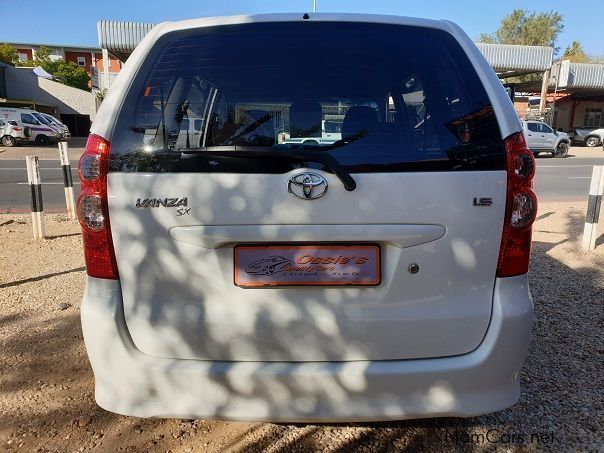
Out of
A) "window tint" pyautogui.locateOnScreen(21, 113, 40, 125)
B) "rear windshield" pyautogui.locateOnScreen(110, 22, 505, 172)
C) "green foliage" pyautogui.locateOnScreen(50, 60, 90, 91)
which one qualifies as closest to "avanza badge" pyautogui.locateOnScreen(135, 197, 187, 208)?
"rear windshield" pyautogui.locateOnScreen(110, 22, 505, 172)

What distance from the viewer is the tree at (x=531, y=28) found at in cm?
6266

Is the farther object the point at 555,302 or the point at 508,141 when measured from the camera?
the point at 555,302

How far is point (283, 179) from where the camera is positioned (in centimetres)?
184

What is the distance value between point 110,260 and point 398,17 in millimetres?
1579

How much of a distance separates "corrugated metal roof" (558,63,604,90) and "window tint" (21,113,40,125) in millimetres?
34184

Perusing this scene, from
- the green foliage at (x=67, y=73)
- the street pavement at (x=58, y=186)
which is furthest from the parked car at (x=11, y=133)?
the green foliage at (x=67, y=73)

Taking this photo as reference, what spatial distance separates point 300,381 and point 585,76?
39.8 meters

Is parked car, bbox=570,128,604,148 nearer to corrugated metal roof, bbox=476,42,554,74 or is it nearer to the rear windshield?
corrugated metal roof, bbox=476,42,554,74

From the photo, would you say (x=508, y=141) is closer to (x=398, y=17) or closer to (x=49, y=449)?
(x=398, y=17)

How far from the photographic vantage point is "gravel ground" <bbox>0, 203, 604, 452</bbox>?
95.0 inches

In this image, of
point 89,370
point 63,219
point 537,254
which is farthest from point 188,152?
point 63,219

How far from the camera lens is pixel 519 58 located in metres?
29.0

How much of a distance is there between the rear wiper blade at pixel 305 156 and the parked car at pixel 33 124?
30119 mm

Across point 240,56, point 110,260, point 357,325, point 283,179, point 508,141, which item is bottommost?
point 357,325
